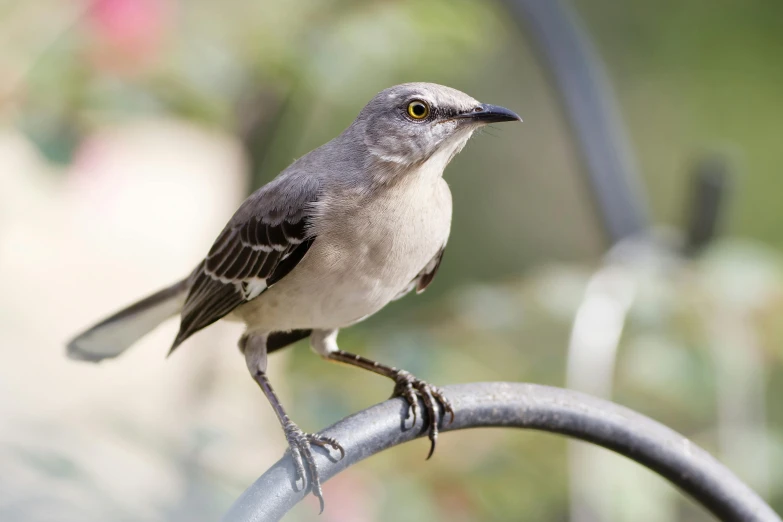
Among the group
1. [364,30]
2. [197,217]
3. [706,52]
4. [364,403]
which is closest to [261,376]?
[364,403]

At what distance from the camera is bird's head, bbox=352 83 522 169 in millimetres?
2277

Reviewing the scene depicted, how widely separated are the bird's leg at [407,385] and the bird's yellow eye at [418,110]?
2.10 ft

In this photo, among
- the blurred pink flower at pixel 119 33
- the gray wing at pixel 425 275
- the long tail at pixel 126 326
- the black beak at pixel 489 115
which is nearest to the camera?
the black beak at pixel 489 115

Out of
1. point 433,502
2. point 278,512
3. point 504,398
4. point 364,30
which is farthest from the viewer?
point 364,30

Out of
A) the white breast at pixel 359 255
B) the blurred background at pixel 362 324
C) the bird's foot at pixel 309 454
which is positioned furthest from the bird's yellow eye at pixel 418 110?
the bird's foot at pixel 309 454

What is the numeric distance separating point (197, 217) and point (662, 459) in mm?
4037

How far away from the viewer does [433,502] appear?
2766mm

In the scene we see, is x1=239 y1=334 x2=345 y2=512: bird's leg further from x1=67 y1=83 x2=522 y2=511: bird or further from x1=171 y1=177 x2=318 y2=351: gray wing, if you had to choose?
x1=171 y1=177 x2=318 y2=351: gray wing

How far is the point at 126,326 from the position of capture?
274 centimetres

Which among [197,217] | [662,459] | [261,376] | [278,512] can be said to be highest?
[197,217]

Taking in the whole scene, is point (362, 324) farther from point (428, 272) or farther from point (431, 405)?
point (431, 405)

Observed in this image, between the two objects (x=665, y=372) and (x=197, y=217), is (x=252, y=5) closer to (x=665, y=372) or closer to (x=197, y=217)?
(x=665, y=372)

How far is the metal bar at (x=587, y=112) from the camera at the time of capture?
127 inches

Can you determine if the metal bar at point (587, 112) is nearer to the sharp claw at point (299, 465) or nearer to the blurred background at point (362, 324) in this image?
the blurred background at point (362, 324)
